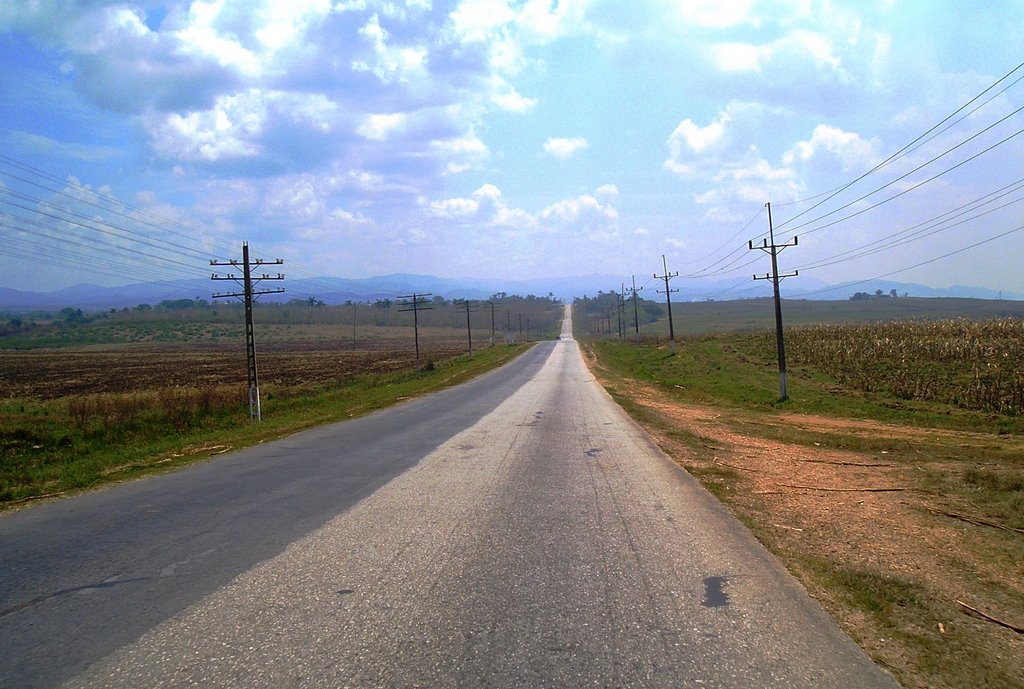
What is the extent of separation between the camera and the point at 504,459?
40.4 ft

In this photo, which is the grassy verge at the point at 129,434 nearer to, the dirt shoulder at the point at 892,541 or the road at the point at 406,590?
the road at the point at 406,590

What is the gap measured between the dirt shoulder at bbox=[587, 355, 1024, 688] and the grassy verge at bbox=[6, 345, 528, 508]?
943cm

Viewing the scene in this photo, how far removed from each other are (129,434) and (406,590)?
555 inches

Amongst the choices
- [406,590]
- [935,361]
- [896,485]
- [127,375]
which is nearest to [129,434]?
[406,590]

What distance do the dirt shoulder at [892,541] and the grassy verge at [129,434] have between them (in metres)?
9.43

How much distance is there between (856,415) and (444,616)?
79.2 feet

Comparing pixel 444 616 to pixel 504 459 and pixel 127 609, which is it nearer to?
pixel 127 609

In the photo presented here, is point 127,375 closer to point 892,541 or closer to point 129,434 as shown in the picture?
point 129,434

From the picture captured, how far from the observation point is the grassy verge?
11.6 m

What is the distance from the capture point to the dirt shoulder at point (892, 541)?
15.5 ft

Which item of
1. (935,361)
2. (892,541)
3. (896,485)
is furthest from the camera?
(935,361)

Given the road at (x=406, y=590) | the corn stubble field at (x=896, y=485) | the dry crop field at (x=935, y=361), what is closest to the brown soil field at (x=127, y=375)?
the corn stubble field at (x=896, y=485)

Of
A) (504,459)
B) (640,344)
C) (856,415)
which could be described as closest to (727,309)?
(640,344)

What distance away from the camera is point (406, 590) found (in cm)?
543
